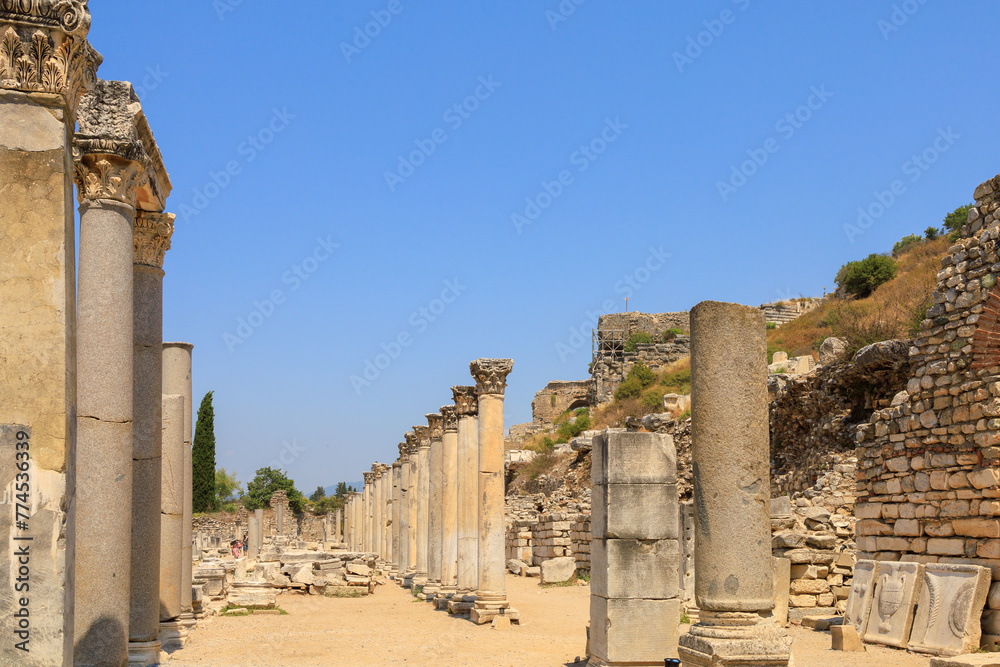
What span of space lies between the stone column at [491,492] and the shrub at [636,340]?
131 ft

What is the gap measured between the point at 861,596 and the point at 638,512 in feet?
16.4

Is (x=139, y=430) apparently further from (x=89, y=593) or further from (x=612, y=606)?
(x=612, y=606)

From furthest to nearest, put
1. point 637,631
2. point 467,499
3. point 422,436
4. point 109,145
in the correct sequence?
point 422,436 → point 467,499 → point 637,631 → point 109,145

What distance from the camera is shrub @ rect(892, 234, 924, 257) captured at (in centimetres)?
4253

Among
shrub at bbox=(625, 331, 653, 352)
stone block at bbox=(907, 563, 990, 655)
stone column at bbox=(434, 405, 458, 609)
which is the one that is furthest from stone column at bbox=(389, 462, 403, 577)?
shrub at bbox=(625, 331, 653, 352)

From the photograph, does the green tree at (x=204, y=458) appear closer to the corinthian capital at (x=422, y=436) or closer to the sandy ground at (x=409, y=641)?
the corinthian capital at (x=422, y=436)

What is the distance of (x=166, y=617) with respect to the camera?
1207 cm

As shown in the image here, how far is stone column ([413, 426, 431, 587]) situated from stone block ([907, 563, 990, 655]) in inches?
541

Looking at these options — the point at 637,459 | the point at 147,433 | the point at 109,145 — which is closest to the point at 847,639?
the point at 637,459

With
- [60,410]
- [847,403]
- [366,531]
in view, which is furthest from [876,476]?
[366,531]

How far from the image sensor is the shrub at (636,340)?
187 ft

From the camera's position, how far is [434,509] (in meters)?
22.2

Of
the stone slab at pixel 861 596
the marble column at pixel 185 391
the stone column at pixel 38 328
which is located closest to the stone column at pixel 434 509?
the marble column at pixel 185 391

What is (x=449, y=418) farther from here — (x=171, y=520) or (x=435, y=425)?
(x=171, y=520)
